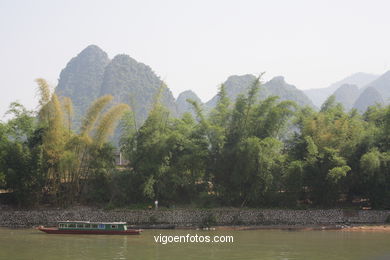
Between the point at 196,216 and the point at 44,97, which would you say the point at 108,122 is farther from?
the point at 196,216

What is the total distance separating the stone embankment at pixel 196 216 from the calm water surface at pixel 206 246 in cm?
245

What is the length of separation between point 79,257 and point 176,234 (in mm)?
7667

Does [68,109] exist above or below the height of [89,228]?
above

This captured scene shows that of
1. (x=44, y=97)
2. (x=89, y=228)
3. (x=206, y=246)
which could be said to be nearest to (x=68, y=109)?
(x=44, y=97)

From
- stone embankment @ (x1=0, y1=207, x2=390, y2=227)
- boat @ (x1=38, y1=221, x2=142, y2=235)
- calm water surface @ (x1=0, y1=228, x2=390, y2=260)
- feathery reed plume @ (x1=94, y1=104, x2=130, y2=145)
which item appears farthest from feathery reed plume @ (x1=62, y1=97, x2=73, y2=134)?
calm water surface @ (x1=0, y1=228, x2=390, y2=260)

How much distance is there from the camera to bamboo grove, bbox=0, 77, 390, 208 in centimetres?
2789

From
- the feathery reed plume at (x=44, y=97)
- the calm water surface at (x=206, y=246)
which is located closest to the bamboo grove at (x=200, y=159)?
the feathery reed plume at (x=44, y=97)

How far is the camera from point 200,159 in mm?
29828

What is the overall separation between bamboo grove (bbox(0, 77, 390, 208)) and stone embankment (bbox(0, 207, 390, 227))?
1.04m

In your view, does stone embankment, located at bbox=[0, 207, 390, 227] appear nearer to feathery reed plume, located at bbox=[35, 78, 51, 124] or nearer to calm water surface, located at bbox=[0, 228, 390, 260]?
calm water surface, located at bbox=[0, 228, 390, 260]

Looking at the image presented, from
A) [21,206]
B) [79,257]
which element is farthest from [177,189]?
[79,257]

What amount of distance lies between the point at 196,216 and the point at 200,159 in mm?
3800

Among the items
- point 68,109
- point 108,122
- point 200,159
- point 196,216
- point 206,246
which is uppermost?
point 68,109

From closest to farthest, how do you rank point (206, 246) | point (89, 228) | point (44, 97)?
point (206, 246)
point (89, 228)
point (44, 97)
